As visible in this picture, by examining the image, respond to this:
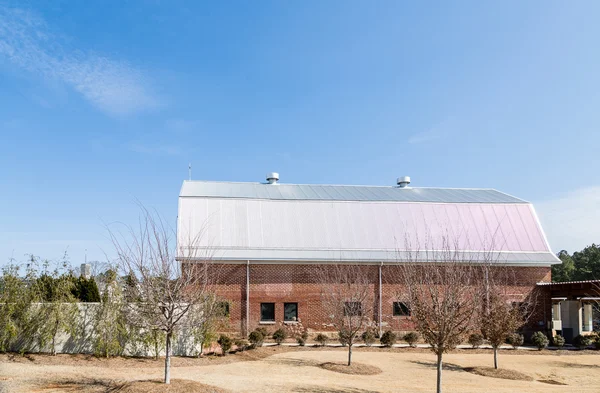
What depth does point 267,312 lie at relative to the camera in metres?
28.5

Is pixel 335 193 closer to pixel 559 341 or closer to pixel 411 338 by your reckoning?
pixel 411 338

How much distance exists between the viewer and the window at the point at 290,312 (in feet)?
93.6

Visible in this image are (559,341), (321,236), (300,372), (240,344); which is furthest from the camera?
(321,236)

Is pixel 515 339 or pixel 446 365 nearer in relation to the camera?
pixel 446 365

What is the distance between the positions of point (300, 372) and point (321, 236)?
13.0 m

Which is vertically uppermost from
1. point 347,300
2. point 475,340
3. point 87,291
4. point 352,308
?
point 87,291

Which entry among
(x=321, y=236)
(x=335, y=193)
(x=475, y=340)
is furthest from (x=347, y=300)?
(x=335, y=193)

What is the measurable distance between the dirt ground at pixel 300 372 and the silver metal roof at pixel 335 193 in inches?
459

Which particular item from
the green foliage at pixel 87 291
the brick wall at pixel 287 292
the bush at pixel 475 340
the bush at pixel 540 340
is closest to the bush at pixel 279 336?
the brick wall at pixel 287 292

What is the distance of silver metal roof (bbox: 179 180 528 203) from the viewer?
33000mm

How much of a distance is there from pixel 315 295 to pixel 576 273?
3892 cm

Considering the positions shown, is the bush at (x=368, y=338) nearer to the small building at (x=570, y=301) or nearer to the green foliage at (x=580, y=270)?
the small building at (x=570, y=301)

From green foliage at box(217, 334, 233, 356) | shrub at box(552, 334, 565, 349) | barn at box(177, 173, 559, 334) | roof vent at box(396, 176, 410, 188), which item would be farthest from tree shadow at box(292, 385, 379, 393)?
roof vent at box(396, 176, 410, 188)

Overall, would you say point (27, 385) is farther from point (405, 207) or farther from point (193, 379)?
point (405, 207)
